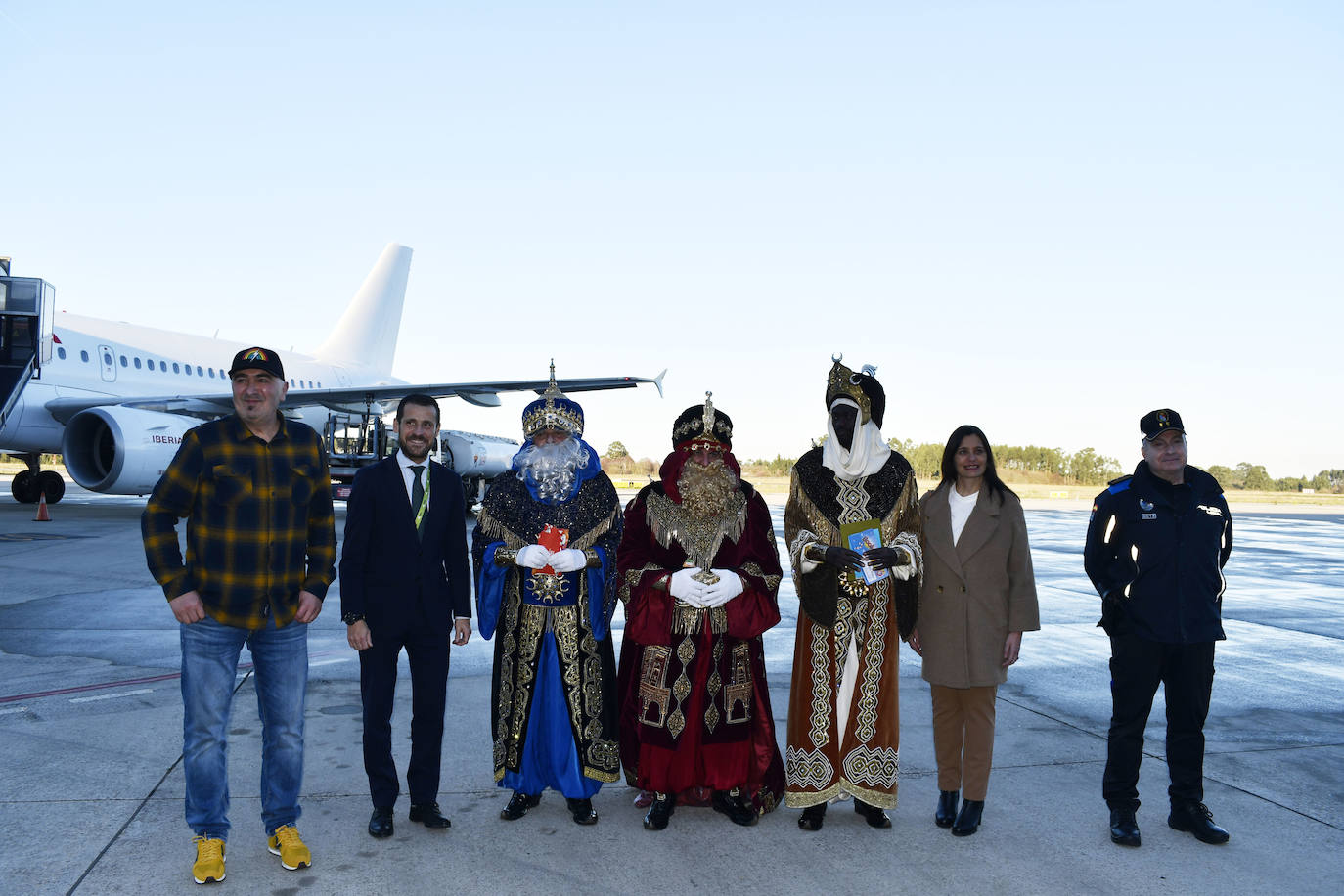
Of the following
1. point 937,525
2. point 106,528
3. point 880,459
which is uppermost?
point 880,459

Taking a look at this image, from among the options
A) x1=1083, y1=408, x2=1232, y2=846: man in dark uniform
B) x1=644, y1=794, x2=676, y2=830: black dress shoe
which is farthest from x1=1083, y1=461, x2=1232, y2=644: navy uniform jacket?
x1=644, y1=794, x2=676, y2=830: black dress shoe

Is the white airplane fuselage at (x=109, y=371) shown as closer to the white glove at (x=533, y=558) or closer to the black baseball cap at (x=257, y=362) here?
the black baseball cap at (x=257, y=362)

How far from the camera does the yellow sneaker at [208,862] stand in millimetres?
3080

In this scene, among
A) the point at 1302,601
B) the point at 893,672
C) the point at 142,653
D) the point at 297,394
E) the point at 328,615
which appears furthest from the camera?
the point at 297,394

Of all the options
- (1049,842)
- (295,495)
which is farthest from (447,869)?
(1049,842)

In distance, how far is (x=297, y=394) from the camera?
19.2 meters

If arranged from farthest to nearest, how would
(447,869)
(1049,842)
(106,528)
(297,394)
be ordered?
(297,394)
(106,528)
(1049,842)
(447,869)

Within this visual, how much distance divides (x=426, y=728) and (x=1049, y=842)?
259cm

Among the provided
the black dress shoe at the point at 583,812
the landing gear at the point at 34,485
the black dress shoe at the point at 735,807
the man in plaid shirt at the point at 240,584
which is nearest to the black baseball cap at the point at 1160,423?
the black dress shoe at the point at 735,807

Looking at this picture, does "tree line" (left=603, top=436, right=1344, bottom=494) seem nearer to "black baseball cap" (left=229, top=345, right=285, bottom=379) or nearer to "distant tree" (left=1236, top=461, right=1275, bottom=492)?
"distant tree" (left=1236, top=461, right=1275, bottom=492)

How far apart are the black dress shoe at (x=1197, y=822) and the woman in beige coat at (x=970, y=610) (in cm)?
80

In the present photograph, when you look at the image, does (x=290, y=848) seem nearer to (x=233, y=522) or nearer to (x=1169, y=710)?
(x=233, y=522)

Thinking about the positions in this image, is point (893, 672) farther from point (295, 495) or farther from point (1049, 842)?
point (295, 495)

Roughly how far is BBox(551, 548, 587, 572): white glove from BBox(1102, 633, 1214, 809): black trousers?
90.6 inches
